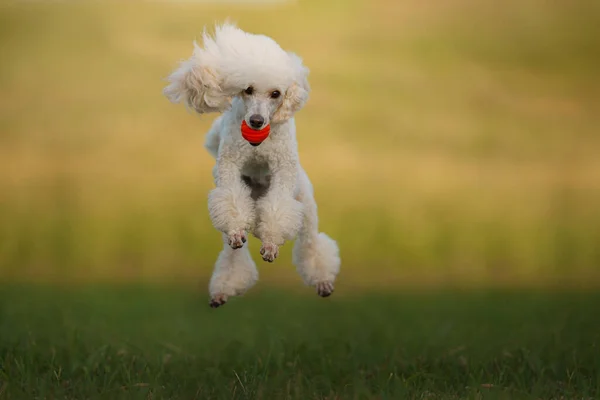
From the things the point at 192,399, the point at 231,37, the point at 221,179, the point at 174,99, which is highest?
the point at 231,37

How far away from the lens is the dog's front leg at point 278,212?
5.36 m

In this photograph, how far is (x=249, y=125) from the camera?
206 inches

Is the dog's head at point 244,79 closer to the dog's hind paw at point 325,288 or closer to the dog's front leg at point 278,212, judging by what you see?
the dog's front leg at point 278,212

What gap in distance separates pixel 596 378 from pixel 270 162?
3.74 meters

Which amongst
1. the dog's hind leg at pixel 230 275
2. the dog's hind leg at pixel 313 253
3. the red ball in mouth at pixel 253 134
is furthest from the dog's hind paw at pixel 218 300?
the red ball in mouth at pixel 253 134

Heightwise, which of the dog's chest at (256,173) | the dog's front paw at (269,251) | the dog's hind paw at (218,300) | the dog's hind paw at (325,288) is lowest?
the dog's hind paw at (218,300)

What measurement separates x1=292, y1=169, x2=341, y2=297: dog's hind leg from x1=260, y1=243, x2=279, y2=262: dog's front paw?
0.95m

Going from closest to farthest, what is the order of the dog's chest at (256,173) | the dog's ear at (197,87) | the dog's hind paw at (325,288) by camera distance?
the dog's ear at (197,87) < the dog's chest at (256,173) < the dog's hind paw at (325,288)

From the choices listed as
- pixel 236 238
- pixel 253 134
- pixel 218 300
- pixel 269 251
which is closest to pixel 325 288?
pixel 218 300

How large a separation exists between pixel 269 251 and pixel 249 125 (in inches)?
29.8

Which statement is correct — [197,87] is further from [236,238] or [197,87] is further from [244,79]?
[236,238]

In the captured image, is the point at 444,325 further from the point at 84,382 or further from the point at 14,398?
the point at 14,398

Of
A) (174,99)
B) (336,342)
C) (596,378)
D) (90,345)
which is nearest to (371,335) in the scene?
(336,342)

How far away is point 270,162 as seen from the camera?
5.73 meters
